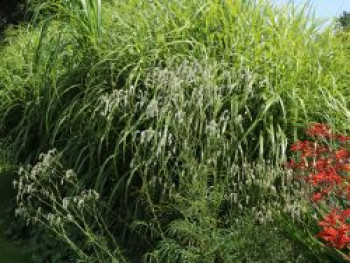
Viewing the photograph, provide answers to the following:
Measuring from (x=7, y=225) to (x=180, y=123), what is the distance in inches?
97.6

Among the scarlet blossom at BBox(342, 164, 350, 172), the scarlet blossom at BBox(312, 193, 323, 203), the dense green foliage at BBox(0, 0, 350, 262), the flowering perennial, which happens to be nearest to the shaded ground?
→ the dense green foliage at BBox(0, 0, 350, 262)

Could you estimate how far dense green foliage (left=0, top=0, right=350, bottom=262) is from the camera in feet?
13.4

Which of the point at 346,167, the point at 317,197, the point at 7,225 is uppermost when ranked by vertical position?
the point at 346,167

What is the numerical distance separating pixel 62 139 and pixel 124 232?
3.35 feet

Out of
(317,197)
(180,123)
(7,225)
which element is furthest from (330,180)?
(7,225)

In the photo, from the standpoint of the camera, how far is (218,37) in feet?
17.6

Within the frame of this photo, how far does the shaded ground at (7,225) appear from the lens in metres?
5.49

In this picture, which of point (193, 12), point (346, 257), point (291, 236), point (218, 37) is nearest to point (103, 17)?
point (193, 12)

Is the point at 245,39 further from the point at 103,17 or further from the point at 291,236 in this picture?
the point at 291,236

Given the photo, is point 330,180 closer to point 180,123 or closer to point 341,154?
point 341,154

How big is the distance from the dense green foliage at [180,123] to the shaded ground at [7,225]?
0.36 metres

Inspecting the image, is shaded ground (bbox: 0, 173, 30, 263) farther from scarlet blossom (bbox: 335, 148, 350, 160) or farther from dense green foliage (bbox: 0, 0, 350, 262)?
scarlet blossom (bbox: 335, 148, 350, 160)

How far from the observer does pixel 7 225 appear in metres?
6.15

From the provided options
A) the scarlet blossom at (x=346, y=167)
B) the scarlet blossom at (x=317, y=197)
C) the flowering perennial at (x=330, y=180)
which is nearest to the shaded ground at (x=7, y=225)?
the flowering perennial at (x=330, y=180)
